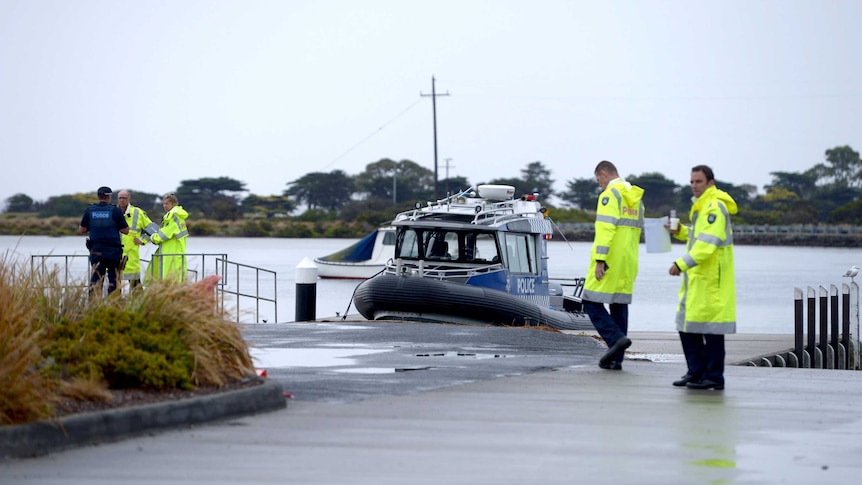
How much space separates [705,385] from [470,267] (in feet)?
36.1

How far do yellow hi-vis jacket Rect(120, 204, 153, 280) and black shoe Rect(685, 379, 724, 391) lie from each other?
38.3 ft

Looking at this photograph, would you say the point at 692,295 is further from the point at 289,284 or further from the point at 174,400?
the point at 289,284

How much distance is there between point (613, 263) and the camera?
41.1ft

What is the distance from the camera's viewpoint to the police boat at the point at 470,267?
20359mm

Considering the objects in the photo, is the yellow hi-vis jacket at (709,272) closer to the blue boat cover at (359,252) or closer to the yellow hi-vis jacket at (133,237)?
the yellow hi-vis jacket at (133,237)

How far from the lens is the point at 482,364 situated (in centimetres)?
1309

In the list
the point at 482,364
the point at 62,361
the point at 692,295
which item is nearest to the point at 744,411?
the point at 692,295

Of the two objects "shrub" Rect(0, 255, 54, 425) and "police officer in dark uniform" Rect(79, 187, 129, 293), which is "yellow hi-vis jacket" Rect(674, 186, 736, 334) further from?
"police officer in dark uniform" Rect(79, 187, 129, 293)

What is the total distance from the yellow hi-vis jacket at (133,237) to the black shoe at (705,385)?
38.3 ft

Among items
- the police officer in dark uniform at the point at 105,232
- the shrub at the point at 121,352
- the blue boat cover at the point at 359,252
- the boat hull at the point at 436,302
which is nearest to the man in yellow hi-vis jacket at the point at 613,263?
the shrub at the point at 121,352

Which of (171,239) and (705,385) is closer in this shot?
(705,385)

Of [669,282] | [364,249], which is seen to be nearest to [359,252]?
[364,249]

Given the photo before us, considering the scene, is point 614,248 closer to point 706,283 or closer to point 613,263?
point 613,263

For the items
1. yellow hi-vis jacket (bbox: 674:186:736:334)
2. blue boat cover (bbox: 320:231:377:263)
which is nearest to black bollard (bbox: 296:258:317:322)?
yellow hi-vis jacket (bbox: 674:186:736:334)
